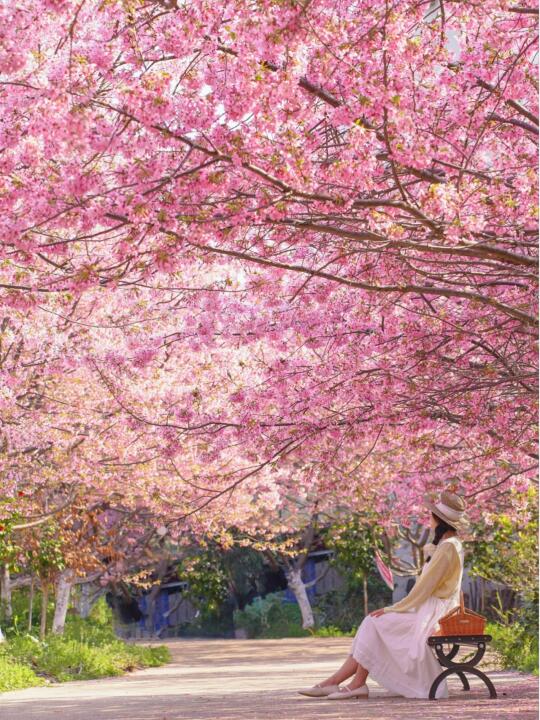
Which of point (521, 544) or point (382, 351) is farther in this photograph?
point (521, 544)

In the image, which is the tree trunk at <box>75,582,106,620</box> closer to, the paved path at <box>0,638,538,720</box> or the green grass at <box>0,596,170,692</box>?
the green grass at <box>0,596,170,692</box>

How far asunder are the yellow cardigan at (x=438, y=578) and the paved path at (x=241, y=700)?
0.77 metres

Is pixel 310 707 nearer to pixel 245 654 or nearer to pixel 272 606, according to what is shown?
pixel 245 654

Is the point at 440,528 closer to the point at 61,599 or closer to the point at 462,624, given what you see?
the point at 462,624

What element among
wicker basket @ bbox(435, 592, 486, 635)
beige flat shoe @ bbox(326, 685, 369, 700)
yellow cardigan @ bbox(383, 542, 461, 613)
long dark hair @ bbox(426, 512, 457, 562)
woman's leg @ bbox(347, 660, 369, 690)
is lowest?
beige flat shoe @ bbox(326, 685, 369, 700)

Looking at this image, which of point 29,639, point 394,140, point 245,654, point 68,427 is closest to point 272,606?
point 245,654

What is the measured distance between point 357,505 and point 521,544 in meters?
7.33

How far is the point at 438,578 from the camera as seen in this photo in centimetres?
903

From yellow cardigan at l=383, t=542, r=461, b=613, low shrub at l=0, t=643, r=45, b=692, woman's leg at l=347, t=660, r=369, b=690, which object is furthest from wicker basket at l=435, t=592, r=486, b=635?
low shrub at l=0, t=643, r=45, b=692

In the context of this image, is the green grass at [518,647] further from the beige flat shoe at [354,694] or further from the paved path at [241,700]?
the beige flat shoe at [354,694]

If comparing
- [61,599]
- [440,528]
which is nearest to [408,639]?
[440,528]

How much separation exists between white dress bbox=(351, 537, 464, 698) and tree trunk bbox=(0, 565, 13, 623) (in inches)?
491

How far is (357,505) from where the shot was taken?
2150 cm

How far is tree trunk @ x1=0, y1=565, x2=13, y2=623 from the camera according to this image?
20.3 meters
